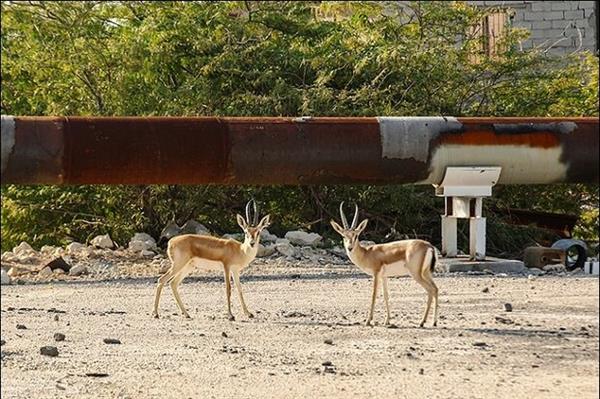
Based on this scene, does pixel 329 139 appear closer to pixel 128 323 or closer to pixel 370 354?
pixel 370 354

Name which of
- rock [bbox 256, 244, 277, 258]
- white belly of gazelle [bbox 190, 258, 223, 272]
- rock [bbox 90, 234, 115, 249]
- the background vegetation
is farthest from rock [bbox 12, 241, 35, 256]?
white belly of gazelle [bbox 190, 258, 223, 272]

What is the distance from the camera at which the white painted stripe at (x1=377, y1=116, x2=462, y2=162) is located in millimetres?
2385

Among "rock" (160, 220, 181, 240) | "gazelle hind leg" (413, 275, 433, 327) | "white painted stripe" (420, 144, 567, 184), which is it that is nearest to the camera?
"white painted stripe" (420, 144, 567, 184)

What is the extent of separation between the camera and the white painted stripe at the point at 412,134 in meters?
2.38

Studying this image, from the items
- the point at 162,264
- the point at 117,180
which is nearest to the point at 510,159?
the point at 117,180

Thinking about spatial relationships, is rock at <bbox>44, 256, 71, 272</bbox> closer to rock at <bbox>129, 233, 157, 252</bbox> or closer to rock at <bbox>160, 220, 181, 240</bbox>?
rock at <bbox>129, 233, 157, 252</bbox>

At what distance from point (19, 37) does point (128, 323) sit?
710cm

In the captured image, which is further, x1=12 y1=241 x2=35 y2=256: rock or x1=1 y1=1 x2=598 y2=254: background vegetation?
x1=12 y1=241 x2=35 y2=256: rock

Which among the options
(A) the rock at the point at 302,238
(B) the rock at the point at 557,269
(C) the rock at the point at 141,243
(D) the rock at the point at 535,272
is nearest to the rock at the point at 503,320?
(B) the rock at the point at 557,269

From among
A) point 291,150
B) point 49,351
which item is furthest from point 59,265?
point 291,150

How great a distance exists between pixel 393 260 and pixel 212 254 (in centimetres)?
207

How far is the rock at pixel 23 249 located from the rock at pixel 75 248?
0.33 metres

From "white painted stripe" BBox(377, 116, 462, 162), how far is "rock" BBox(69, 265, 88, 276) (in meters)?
8.23

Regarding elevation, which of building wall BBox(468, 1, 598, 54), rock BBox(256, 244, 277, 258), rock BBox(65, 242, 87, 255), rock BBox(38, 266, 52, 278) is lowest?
rock BBox(38, 266, 52, 278)
